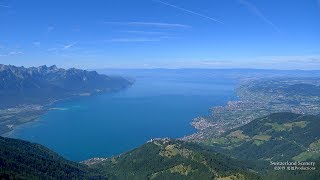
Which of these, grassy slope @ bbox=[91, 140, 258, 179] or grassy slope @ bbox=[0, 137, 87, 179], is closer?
grassy slope @ bbox=[0, 137, 87, 179]

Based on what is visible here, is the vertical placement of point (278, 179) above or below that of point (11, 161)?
below

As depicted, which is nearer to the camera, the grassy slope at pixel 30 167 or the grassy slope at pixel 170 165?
the grassy slope at pixel 30 167

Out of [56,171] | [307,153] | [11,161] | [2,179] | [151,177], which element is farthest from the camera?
[307,153]

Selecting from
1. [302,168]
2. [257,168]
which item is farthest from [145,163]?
[302,168]

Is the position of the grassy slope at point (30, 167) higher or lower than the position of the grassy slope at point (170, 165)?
higher

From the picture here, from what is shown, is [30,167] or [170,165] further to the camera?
[170,165]

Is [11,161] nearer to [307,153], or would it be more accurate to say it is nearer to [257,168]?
[257,168]

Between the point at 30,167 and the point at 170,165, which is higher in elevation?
the point at 30,167

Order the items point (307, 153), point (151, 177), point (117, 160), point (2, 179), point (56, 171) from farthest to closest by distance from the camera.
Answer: point (307, 153) → point (117, 160) → point (151, 177) → point (56, 171) → point (2, 179)

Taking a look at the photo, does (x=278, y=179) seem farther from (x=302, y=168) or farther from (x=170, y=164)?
(x=170, y=164)

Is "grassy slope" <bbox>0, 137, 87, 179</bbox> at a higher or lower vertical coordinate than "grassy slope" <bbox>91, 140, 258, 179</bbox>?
higher

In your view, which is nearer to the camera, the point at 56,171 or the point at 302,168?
the point at 56,171
